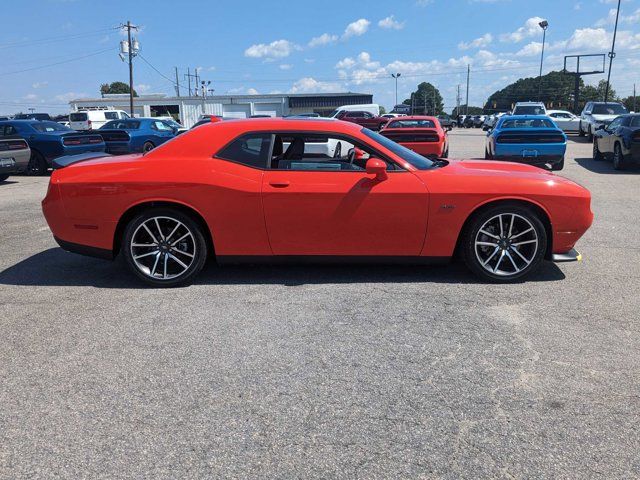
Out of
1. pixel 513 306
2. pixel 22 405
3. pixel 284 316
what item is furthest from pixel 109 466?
pixel 513 306

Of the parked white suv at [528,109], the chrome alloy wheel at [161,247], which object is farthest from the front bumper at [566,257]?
the parked white suv at [528,109]

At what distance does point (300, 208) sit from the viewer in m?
4.78

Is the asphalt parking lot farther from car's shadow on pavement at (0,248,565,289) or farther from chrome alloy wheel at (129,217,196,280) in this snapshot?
chrome alloy wheel at (129,217,196,280)

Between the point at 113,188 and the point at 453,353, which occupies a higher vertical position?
the point at 113,188

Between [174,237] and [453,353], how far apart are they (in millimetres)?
2720

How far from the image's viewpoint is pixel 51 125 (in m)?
15.6

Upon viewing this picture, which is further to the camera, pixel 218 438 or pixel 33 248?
pixel 33 248

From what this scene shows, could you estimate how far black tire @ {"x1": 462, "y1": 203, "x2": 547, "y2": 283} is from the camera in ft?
15.8

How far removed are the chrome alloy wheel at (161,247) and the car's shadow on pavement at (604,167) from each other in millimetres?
12255

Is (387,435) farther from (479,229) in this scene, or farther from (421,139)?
(421,139)

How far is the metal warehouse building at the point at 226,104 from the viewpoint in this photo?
7081cm

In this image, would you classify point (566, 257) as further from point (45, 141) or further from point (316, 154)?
point (45, 141)

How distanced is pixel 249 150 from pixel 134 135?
1466 cm

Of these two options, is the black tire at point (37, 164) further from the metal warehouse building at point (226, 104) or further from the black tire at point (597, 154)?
the metal warehouse building at point (226, 104)
